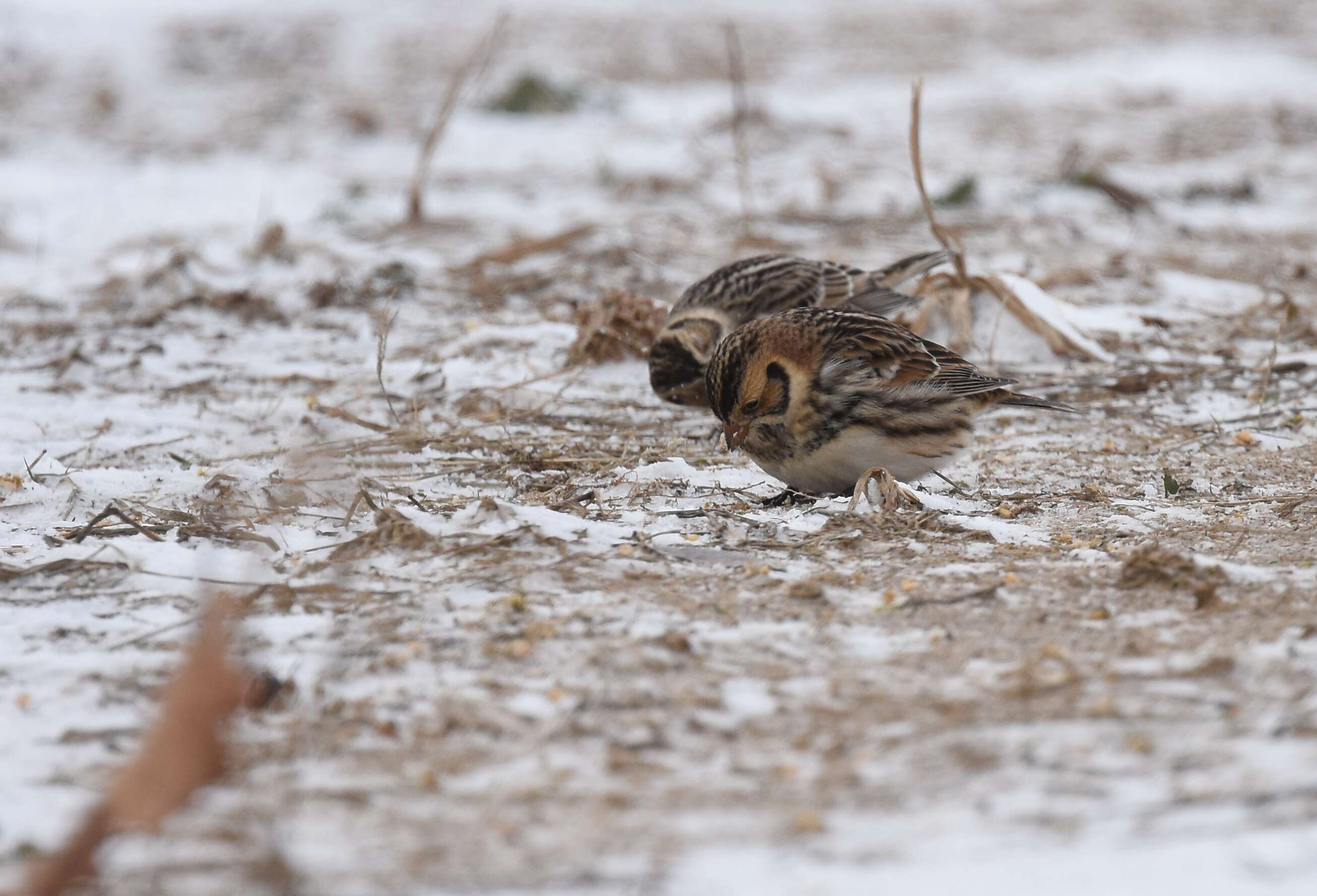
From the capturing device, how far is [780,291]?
5.87 meters

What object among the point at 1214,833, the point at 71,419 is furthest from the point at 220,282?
the point at 1214,833

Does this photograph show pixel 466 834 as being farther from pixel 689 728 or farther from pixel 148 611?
pixel 148 611

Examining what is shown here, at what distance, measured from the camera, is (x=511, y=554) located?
11.0 ft

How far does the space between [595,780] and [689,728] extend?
0.24m

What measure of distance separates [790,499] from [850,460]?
0.24 metres

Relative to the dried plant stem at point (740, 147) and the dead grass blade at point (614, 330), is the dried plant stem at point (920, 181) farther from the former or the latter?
the dried plant stem at point (740, 147)

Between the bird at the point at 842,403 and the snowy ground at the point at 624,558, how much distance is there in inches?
Result: 5.9

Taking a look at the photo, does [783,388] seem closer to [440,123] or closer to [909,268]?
[909,268]

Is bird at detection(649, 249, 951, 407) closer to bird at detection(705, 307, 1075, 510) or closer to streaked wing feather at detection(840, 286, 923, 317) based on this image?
streaked wing feather at detection(840, 286, 923, 317)

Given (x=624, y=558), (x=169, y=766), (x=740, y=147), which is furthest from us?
(x=740, y=147)

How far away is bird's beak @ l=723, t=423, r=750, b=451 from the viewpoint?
4.10 metres

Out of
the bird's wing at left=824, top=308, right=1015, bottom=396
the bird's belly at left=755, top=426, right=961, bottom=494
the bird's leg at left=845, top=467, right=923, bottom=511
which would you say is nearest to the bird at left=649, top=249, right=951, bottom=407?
the bird's wing at left=824, top=308, right=1015, bottom=396

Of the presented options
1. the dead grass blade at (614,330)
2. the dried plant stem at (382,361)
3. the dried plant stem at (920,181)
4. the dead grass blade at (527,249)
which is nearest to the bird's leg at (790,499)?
the dried plant stem at (382,361)

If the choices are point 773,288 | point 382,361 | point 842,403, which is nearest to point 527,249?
point 773,288
